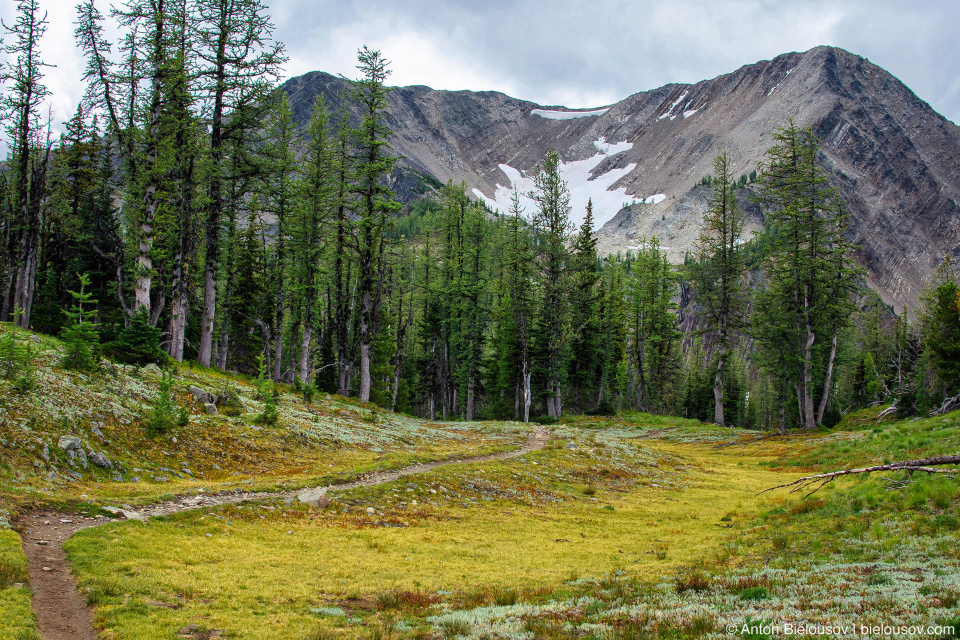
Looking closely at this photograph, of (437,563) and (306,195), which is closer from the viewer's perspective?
(437,563)

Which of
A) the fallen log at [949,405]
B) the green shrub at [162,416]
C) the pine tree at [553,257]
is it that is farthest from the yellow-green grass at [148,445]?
the fallen log at [949,405]

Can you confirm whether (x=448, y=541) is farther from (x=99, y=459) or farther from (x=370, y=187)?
(x=370, y=187)

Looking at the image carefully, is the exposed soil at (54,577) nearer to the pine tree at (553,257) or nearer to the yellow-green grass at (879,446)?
the yellow-green grass at (879,446)

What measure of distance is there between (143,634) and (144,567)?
2.58 metres

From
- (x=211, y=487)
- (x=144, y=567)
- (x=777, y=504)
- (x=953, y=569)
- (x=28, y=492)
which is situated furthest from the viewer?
(x=777, y=504)

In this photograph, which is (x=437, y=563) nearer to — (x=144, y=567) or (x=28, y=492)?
(x=144, y=567)

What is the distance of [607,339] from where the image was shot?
186 ft

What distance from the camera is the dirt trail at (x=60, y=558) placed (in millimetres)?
6645

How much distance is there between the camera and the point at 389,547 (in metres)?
12.0

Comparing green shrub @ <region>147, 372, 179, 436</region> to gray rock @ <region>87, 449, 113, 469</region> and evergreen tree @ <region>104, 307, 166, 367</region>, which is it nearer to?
gray rock @ <region>87, 449, 113, 469</region>

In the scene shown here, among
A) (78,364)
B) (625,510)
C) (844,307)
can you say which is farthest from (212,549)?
(844,307)

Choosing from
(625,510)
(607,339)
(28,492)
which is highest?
(607,339)

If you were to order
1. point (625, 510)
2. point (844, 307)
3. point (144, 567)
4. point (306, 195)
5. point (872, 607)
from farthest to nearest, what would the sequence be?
1. point (844, 307)
2. point (306, 195)
3. point (625, 510)
4. point (144, 567)
5. point (872, 607)

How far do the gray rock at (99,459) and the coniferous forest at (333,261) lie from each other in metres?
3.58
